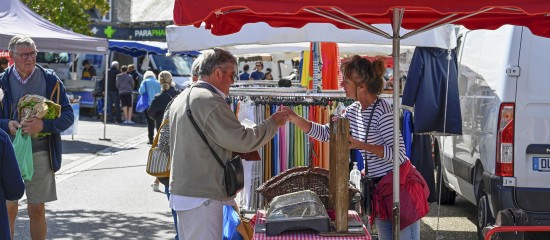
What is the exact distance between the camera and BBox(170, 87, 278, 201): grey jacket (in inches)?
204

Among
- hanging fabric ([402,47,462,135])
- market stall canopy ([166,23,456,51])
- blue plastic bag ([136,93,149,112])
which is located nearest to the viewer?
market stall canopy ([166,23,456,51])

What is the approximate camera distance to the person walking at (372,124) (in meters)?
5.67

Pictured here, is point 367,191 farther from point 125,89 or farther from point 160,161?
point 125,89

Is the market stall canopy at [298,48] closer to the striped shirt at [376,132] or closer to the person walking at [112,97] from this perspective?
the striped shirt at [376,132]

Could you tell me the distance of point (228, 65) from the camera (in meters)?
5.39

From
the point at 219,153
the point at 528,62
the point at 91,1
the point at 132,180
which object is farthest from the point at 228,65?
the point at 91,1

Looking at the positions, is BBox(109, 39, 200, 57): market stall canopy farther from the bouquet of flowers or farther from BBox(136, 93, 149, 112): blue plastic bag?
the bouquet of flowers

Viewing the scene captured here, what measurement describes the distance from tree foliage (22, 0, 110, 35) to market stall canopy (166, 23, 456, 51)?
1097cm

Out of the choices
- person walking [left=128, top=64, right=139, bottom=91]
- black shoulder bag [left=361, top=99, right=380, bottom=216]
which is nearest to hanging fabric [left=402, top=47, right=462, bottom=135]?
black shoulder bag [left=361, top=99, right=380, bottom=216]

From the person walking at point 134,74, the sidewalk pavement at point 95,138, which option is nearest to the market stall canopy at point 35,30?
the sidewalk pavement at point 95,138

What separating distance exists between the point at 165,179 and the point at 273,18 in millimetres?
1922

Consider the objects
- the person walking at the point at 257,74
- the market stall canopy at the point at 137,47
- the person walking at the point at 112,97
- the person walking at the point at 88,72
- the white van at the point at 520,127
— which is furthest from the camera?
the person walking at the point at 88,72

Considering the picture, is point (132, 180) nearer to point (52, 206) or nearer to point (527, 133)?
point (52, 206)

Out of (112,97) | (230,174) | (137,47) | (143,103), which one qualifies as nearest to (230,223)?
(230,174)
